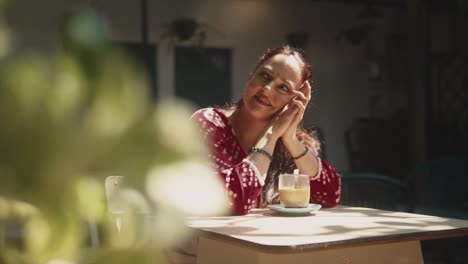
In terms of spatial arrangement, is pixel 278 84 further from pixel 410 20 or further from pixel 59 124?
pixel 410 20

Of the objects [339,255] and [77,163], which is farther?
[339,255]

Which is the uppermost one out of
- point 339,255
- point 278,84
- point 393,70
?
point 393,70

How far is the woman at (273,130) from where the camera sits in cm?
273

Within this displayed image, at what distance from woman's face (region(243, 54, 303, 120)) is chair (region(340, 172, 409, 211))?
4.79 feet

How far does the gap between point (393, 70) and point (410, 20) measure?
4.30ft

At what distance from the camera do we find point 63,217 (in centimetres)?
29

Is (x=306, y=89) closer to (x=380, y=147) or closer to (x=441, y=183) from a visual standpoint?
(x=441, y=183)

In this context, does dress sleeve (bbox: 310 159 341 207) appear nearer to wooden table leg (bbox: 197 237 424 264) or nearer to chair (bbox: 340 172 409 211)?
wooden table leg (bbox: 197 237 424 264)

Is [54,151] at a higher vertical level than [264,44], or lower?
lower

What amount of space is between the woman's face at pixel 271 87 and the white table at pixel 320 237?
43 cm

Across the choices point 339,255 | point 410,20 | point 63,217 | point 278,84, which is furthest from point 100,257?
point 410,20

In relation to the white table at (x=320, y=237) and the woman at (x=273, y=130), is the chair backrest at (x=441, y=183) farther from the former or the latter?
the white table at (x=320, y=237)

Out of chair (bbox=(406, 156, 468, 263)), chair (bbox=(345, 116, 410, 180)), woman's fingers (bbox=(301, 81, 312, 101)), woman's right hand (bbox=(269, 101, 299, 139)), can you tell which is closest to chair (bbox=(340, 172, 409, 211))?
chair (bbox=(406, 156, 468, 263))

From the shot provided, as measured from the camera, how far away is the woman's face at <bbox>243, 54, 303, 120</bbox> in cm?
274
